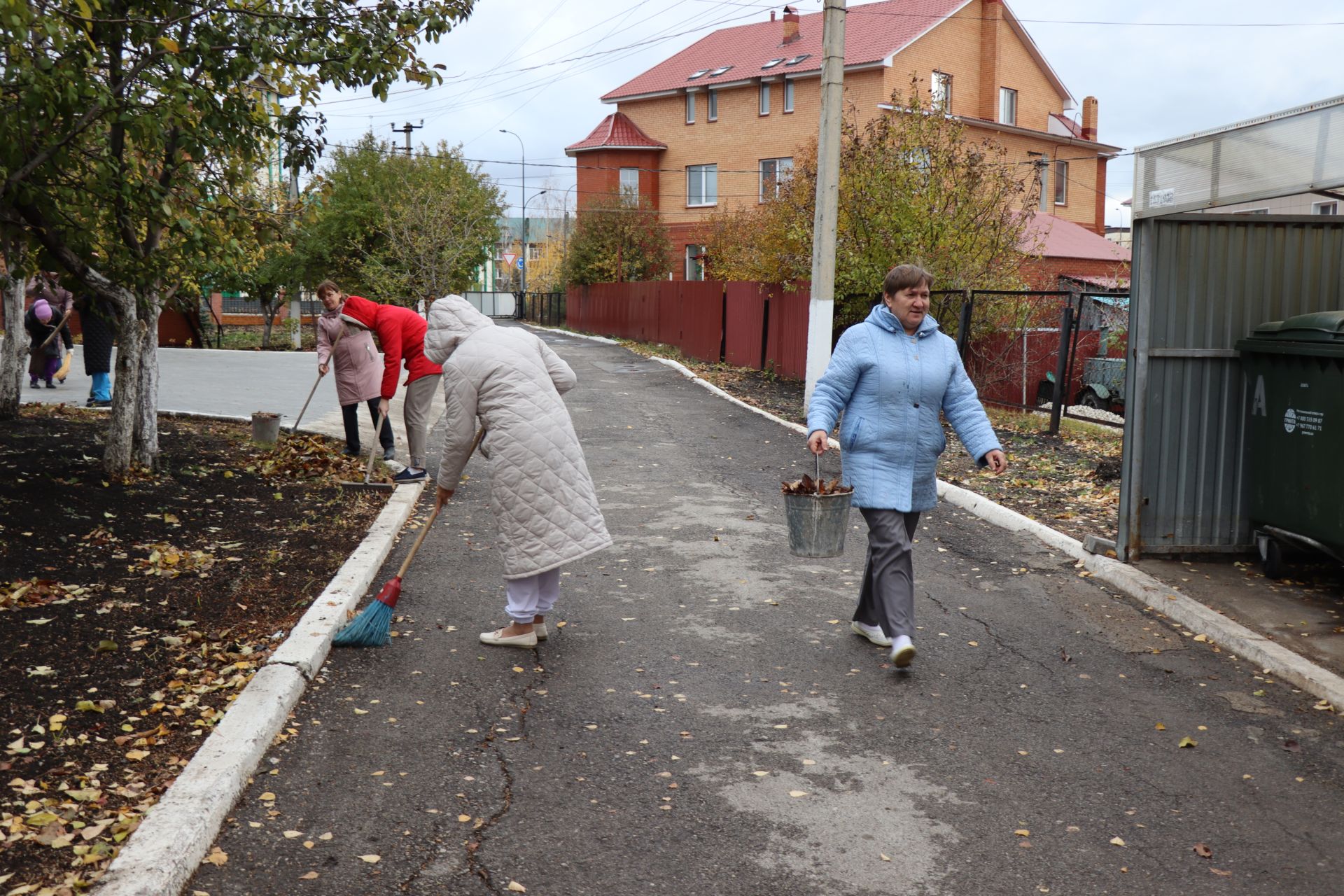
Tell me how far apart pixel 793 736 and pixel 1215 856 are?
1.62 m

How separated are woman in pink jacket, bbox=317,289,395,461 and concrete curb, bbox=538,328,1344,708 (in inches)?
215

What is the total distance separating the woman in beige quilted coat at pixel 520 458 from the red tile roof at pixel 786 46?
35.5 metres

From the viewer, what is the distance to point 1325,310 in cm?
790

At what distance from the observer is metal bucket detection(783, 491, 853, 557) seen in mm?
5797

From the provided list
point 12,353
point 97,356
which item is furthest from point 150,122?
point 97,356

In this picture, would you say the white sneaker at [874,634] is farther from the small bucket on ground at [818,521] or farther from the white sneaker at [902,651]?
the small bucket on ground at [818,521]

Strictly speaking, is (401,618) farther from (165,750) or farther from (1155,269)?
(1155,269)

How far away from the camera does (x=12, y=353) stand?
41.9 feet

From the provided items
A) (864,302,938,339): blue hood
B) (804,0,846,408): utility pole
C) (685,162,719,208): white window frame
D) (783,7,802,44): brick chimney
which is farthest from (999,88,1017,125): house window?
(864,302,938,339): blue hood

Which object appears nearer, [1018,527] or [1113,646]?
[1113,646]

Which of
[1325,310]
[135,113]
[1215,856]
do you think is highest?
[135,113]

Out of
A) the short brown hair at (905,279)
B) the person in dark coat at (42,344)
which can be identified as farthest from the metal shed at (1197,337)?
the person in dark coat at (42,344)

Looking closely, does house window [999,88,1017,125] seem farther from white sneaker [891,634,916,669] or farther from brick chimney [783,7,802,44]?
white sneaker [891,634,916,669]

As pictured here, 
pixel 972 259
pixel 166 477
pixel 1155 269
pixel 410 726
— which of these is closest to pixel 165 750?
pixel 410 726
